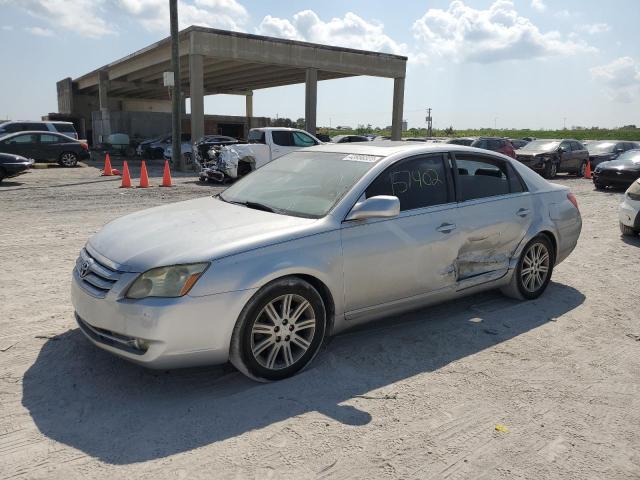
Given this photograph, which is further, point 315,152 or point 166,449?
point 315,152

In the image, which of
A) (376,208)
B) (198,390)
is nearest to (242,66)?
(376,208)

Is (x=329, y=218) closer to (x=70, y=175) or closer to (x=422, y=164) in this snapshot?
(x=422, y=164)

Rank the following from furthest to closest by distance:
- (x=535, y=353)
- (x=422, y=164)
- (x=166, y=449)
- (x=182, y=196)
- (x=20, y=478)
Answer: (x=182, y=196) → (x=422, y=164) → (x=535, y=353) → (x=166, y=449) → (x=20, y=478)

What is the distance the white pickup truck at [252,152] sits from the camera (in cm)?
1588

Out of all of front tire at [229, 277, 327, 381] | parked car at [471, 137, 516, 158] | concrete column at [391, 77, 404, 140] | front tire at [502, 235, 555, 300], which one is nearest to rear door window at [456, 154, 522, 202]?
front tire at [502, 235, 555, 300]

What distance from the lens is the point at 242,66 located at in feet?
103

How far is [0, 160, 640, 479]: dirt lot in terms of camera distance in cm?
280

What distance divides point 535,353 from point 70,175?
17692mm

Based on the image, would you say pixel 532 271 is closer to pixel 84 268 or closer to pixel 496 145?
pixel 84 268

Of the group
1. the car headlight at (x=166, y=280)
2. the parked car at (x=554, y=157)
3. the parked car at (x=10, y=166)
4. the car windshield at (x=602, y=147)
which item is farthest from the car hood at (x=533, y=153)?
the car headlight at (x=166, y=280)

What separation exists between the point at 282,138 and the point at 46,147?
10.7 metres

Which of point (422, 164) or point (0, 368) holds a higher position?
point (422, 164)

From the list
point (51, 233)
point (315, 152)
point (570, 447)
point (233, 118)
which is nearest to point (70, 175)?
point (51, 233)

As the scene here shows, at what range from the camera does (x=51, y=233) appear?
27.2 feet
